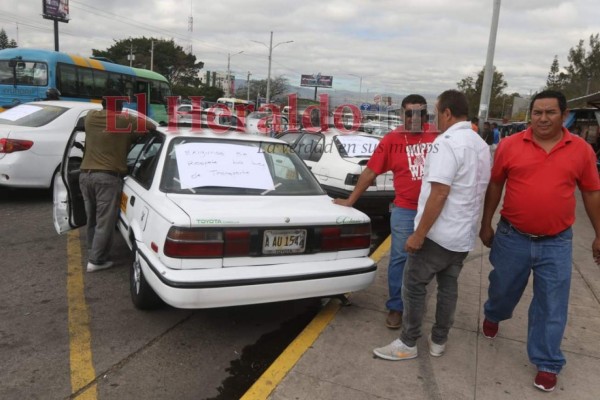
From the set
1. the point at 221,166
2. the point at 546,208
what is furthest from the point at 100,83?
the point at 546,208

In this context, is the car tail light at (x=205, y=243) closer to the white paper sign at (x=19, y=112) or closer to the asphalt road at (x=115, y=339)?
the asphalt road at (x=115, y=339)

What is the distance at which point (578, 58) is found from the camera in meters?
45.8

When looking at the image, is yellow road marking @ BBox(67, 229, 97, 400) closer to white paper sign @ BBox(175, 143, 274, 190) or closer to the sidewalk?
the sidewalk

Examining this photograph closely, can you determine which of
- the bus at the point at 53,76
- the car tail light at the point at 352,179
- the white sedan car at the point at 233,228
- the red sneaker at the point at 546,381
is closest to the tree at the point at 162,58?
the bus at the point at 53,76

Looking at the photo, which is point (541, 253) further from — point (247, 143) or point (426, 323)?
point (247, 143)

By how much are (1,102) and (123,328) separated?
→ 14.2 metres

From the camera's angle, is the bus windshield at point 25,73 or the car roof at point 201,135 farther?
the bus windshield at point 25,73

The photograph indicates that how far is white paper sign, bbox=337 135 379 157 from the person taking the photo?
6890 mm

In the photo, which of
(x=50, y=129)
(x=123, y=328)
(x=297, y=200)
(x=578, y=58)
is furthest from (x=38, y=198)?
(x=578, y=58)

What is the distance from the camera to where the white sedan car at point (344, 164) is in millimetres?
6352

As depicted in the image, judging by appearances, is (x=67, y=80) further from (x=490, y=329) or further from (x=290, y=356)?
(x=490, y=329)

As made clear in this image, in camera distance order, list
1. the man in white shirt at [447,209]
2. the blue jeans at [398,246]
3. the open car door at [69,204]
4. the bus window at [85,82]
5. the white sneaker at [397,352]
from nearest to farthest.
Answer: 1. the man in white shirt at [447,209]
2. the white sneaker at [397,352]
3. the blue jeans at [398,246]
4. the open car door at [69,204]
5. the bus window at [85,82]

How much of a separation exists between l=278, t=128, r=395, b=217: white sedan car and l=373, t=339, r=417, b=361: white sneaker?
310cm

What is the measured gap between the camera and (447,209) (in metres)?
2.73
